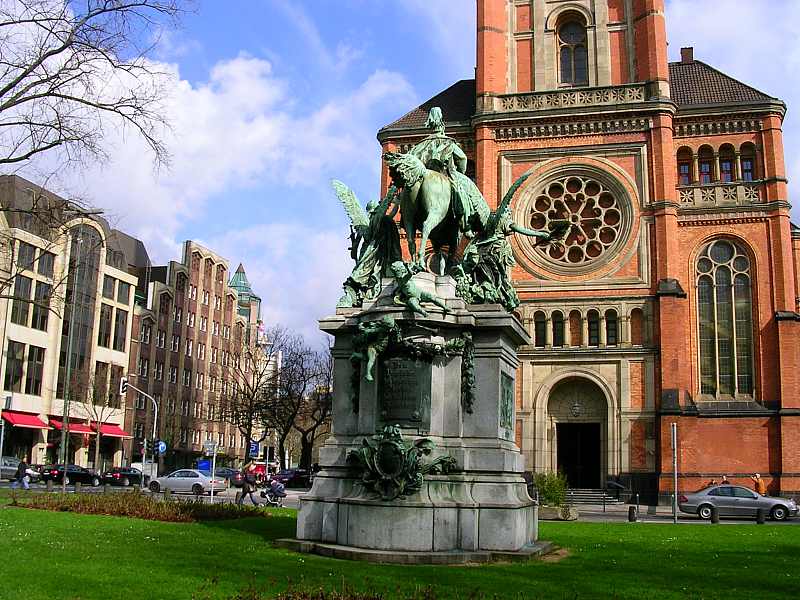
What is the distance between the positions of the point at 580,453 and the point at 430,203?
3011cm

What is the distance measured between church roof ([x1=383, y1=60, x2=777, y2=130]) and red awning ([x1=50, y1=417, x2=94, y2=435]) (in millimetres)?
31004

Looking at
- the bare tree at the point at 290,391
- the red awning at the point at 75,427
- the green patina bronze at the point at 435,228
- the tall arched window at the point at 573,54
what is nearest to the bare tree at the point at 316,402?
the bare tree at the point at 290,391

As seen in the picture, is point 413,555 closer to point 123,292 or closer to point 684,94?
point 684,94

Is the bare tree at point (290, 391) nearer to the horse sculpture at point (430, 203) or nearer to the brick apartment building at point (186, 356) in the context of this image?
the brick apartment building at point (186, 356)

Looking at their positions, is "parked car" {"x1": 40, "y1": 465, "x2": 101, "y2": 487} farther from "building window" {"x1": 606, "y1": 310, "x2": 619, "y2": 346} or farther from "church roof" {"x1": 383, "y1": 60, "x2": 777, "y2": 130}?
"building window" {"x1": 606, "y1": 310, "x2": 619, "y2": 346}

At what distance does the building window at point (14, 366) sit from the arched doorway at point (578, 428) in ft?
115

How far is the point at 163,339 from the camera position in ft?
242

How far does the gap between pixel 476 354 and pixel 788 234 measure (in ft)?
106

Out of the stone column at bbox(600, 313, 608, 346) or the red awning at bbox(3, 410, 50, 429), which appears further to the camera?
the red awning at bbox(3, 410, 50, 429)

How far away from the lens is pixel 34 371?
2276 inches

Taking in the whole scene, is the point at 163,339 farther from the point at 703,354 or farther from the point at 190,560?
the point at 190,560

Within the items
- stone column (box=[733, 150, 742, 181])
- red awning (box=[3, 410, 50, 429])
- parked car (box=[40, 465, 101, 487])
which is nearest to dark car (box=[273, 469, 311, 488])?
→ parked car (box=[40, 465, 101, 487])

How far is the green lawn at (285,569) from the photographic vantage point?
936 centimetres

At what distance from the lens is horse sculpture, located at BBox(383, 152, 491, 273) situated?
13.4 m
